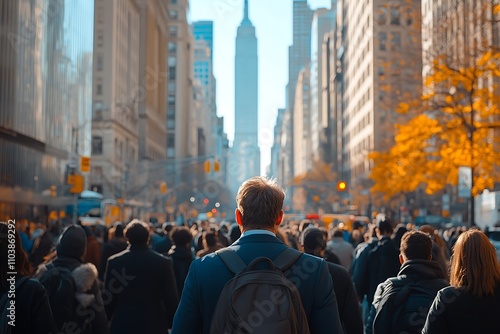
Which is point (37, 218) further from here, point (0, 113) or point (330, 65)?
point (330, 65)

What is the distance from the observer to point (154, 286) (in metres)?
7.95

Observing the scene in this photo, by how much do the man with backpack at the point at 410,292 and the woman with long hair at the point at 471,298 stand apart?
38.5 inches

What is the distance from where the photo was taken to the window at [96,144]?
3044 inches

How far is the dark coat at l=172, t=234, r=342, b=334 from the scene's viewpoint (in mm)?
4012

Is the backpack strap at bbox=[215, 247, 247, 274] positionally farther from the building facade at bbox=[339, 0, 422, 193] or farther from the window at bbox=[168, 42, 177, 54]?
the window at bbox=[168, 42, 177, 54]

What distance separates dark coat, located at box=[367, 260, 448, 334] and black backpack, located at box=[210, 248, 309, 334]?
2.43 m

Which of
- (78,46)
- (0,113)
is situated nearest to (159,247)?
(0,113)

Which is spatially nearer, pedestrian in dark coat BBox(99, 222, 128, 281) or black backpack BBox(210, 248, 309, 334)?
black backpack BBox(210, 248, 309, 334)

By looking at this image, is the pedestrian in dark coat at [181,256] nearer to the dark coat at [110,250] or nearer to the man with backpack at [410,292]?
the dark coat at [110,250]

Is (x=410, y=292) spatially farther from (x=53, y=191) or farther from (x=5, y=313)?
(x=53, y=191)

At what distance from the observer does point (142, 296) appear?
794 centimetres

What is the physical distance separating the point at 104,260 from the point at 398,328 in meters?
6.81

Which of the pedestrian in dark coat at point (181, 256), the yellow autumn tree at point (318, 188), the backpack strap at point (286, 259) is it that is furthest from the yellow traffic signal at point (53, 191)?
the yellow autumn tree at point (318, 188)

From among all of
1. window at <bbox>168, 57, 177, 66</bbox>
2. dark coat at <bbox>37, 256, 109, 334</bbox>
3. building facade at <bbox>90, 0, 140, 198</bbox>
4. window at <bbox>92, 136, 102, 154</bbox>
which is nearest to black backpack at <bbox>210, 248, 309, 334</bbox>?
dark coat at <bbox>37, 256, 109, 334</bbox>
